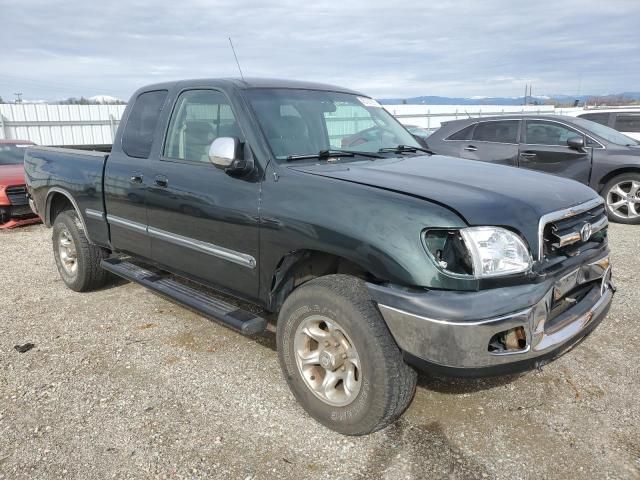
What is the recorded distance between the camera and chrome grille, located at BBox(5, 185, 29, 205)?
27.2 feet

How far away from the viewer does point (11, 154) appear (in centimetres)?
961

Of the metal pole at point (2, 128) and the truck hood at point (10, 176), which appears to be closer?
the truck hood at point (10, 176)

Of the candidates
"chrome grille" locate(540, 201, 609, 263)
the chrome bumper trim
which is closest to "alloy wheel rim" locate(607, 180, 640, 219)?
"chrome grille" locate(540, 201, 609, 263)

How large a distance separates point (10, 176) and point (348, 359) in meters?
7.92

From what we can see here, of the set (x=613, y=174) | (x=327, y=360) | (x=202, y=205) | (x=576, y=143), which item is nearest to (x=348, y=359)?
(x=327, y=360)

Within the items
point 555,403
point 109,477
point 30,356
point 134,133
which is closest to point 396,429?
point 555,403

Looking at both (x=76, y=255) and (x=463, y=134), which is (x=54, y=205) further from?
(x=463, y=134)

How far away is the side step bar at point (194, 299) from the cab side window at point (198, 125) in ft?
3.14

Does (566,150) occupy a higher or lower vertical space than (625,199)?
higher

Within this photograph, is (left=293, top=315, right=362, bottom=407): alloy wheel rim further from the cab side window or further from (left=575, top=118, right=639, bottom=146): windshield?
(left=575, top=118, right=639, bottom=146): windshield

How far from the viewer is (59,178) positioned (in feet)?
16.0

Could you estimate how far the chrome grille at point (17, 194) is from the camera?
829 cm

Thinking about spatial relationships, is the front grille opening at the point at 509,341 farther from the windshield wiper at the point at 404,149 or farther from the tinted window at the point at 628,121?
the tinted window at the point at 628,121

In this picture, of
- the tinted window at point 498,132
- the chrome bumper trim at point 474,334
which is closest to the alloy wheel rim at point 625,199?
the tinted window at point 498,132
